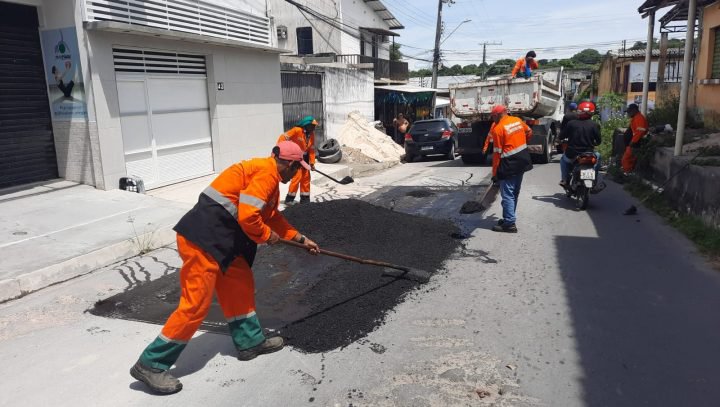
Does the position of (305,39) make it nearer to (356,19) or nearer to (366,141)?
(356,19)

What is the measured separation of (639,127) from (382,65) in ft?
66.9

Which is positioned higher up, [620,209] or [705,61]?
[705,61]

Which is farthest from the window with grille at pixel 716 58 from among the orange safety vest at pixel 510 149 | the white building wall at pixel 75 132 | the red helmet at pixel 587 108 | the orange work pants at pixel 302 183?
the white building wall at pixel 75 132

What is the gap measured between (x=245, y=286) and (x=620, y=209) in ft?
23.6

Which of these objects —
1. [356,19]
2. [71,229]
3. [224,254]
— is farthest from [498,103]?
[356,19]

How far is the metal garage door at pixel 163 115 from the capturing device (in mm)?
9578

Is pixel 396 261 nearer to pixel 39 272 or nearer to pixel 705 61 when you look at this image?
pixel 39 272

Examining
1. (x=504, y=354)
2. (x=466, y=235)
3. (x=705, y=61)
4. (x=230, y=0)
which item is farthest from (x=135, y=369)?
(x=705, y=61)

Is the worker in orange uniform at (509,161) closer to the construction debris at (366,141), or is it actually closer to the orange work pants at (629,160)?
the orange work pants at (629,160)

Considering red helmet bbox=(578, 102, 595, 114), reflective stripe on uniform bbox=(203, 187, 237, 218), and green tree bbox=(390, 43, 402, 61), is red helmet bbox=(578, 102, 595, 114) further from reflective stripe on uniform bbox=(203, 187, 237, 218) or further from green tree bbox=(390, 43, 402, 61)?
green tree bbox=(390, 43, 402, 61)

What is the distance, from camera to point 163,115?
34.4 ft

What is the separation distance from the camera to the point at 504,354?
370cm

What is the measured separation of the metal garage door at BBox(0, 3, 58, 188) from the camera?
8133mm

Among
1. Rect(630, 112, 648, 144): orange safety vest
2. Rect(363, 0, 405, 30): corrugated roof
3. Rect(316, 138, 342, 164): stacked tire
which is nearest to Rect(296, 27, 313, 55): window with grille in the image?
Rect(363, 0, 405, 30): corrugated roof
